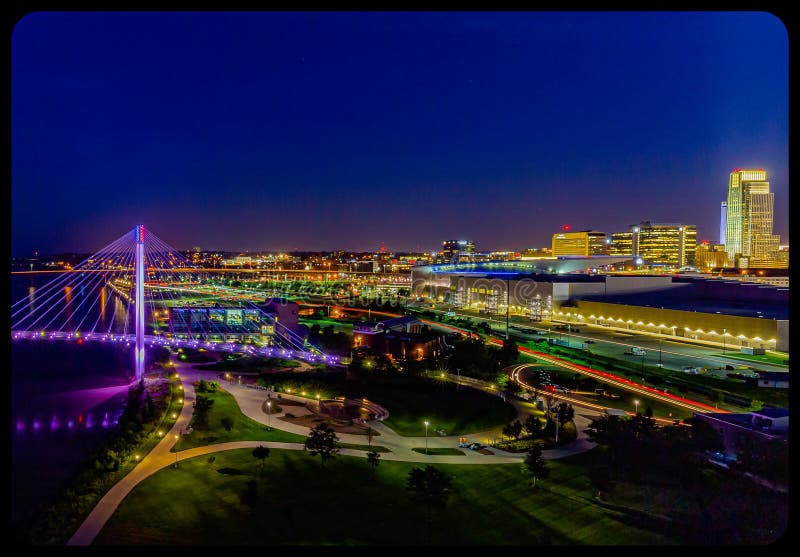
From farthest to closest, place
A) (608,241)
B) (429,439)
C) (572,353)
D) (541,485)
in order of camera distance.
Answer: (608,241) < (572,353) < (429,439) < (541,485)

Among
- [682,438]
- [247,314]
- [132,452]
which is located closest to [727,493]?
[682,438]

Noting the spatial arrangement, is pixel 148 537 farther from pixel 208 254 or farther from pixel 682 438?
pixel 208 254

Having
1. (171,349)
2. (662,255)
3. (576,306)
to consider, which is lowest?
(171,349)

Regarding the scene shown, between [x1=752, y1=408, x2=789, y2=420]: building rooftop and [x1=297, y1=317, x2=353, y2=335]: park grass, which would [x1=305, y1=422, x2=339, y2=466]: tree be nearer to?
[x1=752, y1=408, x2=789, y2=420]: building rooftop

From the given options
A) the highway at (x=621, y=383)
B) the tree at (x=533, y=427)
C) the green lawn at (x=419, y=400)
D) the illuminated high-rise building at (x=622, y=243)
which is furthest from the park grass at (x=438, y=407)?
the illuminated high-rise building at (x=622, y=243)

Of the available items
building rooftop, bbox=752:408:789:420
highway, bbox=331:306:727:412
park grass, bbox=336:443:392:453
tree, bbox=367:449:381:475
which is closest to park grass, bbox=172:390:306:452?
park grass, bbox=336:443:392:453

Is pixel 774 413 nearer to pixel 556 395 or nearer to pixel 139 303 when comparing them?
pixel 556 395

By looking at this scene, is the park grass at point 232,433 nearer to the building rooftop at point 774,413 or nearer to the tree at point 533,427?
the tree at point 533,427
